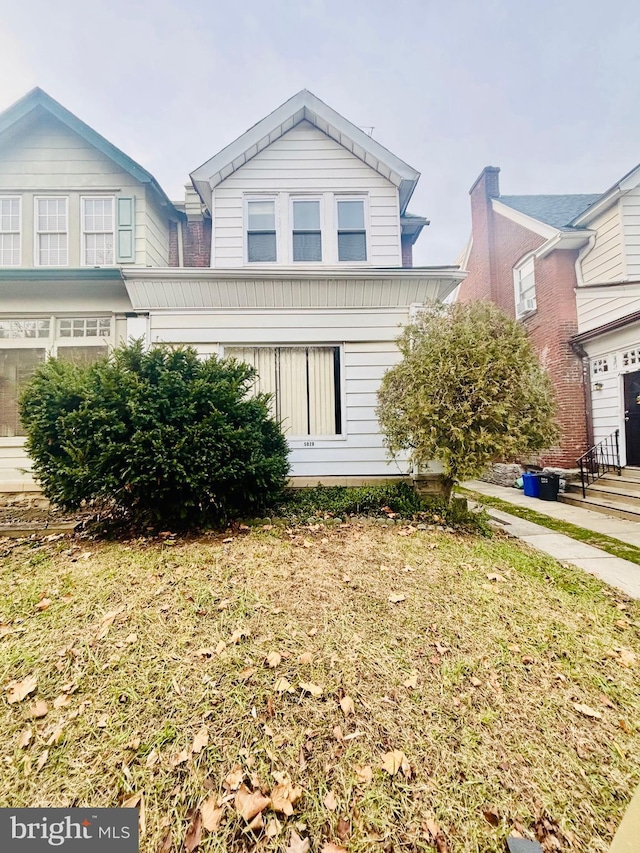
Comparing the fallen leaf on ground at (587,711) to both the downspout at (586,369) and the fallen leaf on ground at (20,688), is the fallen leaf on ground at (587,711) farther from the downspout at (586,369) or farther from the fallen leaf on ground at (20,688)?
the downspout at (586,369)

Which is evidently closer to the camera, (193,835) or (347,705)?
(193,835)

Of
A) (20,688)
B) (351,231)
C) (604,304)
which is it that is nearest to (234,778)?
(20,688)

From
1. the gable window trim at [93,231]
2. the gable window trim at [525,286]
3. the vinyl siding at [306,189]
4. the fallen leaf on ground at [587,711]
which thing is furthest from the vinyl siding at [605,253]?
the gable window trim at [93,231]

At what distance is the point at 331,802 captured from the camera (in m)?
1.79

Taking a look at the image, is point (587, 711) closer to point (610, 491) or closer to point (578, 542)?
point (578, 542)

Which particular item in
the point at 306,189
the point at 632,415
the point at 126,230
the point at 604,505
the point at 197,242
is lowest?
the point at 604,505

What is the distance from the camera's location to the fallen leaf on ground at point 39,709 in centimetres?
222

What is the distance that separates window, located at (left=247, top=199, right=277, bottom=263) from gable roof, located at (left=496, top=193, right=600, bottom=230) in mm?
8438

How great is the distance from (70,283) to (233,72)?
35.9 feet

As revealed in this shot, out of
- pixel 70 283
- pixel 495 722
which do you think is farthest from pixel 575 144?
pixel 495 722

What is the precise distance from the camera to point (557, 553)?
5.00 metres

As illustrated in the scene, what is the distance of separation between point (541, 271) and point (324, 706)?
12.7m

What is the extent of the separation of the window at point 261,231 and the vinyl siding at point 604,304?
27.6 feet

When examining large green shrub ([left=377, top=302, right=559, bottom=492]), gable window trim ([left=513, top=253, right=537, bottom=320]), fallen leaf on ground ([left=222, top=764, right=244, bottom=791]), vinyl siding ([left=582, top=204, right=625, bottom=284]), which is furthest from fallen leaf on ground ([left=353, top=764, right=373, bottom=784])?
gable window trim ([left=513, top=253, right=537, bottom=320])
